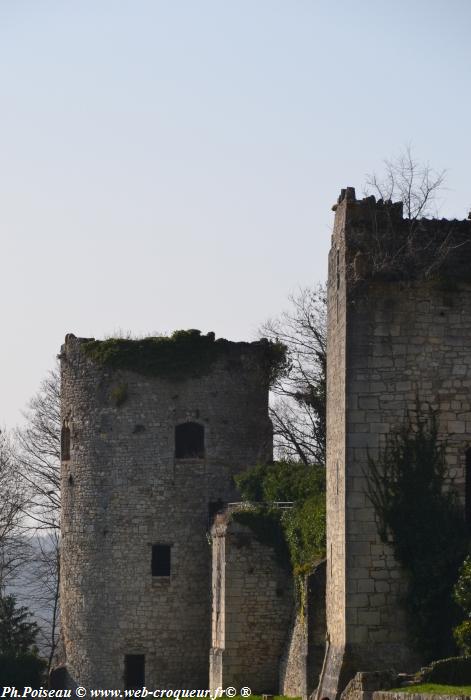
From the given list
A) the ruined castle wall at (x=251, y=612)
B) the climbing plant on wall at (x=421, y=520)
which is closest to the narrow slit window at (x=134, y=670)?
the ruined castle wall at (x=251, y=612)

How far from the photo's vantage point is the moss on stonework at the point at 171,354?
4122 centimetres

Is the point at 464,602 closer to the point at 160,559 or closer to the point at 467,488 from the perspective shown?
the point at 467,488

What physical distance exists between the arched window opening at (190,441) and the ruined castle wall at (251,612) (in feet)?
16.6

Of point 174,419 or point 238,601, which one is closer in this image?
point 238,601

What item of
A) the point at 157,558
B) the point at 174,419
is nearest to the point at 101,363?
the point at 174,419

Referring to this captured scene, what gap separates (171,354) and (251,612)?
7.91 m

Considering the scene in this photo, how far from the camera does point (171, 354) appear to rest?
41.2m

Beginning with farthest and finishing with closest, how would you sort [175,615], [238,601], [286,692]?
[175,615]
[238,601]
[286,692]

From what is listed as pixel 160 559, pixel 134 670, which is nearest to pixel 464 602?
pixel 160 559

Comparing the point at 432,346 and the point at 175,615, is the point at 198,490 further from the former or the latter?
the point at 432,346

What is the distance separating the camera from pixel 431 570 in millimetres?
25594

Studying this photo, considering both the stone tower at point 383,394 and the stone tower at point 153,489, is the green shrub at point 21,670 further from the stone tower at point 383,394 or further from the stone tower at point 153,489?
the stone tower at point 383,394

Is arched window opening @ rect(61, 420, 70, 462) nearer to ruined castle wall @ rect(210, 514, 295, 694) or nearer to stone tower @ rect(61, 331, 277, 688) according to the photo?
stone tower @ rect(61, 331, 277, 688)

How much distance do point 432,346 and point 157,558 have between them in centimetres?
1634
